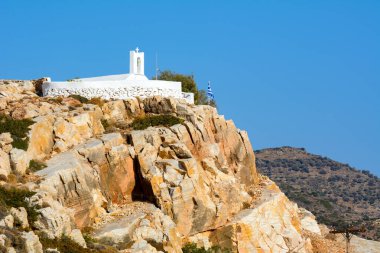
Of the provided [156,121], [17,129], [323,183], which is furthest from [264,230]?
[323,183]

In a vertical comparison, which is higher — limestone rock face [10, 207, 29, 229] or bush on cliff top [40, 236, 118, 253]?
limestone rock face [10, 207, 29, 229]

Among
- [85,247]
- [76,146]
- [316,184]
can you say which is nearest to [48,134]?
[76,146]

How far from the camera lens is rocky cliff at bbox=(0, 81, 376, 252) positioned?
Answer: 60659 millimetres

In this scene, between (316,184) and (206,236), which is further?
(316,184)

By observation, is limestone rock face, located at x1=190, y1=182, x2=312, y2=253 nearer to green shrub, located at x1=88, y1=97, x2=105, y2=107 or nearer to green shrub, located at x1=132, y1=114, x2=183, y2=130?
green shrub, located at x1=132, y1=114, x2=183, y2=130

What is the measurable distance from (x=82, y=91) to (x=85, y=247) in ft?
73.6

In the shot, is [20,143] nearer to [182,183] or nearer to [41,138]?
[41,138]

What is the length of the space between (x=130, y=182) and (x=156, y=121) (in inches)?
270

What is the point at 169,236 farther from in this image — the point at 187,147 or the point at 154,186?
the point at 187,147

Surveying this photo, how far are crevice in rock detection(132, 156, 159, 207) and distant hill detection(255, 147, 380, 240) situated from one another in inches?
3062

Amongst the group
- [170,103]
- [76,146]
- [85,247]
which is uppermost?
[170,103]

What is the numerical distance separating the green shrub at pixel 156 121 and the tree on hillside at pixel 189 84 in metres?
12.3

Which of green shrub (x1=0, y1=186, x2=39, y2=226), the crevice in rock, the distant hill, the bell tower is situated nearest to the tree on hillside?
the bell tower

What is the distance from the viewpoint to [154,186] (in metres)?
68.8
